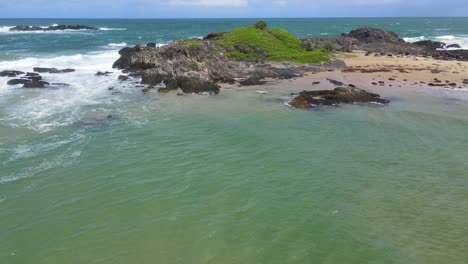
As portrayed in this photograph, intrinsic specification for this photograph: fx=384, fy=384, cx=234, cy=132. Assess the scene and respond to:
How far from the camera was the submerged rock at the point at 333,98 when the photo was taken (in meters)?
28.0

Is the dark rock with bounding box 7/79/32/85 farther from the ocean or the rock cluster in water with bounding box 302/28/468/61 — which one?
the rock cluster in water with bounding box 302/28/468/61

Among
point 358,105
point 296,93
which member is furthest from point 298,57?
point 358,105

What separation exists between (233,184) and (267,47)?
35.4 meters

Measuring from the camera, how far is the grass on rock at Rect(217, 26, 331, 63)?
1816 inches

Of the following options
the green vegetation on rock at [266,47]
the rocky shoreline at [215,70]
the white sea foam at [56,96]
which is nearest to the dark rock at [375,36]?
the rocky shoreline at [215,70]

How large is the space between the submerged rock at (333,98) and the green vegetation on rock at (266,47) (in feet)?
52.3

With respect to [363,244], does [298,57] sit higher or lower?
higher

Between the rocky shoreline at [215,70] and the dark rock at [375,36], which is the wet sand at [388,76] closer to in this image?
the rocky shoreline at [215,70]

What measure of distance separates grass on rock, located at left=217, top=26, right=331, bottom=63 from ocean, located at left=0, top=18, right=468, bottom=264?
19.9 metres

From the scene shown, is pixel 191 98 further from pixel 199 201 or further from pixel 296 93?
pixel 199 201

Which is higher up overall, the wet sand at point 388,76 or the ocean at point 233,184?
the wet sand at point 388,76

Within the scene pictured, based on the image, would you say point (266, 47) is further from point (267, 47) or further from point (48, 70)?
point (48, 70)

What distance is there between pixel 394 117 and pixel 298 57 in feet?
74.7

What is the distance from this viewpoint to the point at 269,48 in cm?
4797
